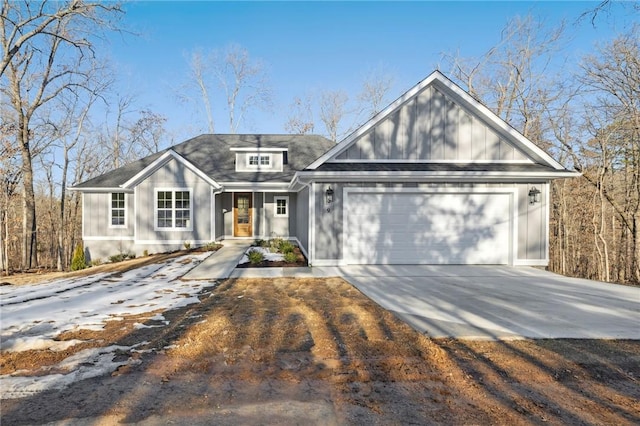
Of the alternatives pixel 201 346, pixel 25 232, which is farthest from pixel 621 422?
pixel 25 232

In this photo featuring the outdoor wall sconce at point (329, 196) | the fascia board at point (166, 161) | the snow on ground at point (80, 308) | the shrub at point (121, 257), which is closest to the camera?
the snow on ground at point (80, 308)

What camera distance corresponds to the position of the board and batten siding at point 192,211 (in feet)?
41.5

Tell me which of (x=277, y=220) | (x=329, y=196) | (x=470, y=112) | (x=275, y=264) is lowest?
(x=275, y=264)

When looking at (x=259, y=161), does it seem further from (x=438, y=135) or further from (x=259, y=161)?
(x=438, y=135)

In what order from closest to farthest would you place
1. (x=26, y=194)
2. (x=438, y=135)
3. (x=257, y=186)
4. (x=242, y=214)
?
(x=438, y=135)
(x=257, y=186)
(x=242, y=214)
(x=26, y=194)

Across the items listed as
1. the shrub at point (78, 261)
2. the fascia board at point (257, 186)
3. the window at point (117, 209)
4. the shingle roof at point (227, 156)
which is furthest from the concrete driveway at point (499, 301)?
the window at point (117, 209)

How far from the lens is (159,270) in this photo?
9234 mm

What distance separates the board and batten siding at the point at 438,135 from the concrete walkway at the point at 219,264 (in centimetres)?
549

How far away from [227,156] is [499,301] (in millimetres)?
14050

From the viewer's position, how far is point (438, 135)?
9.78 meters

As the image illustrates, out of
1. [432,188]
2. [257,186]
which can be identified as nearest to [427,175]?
[432,188]

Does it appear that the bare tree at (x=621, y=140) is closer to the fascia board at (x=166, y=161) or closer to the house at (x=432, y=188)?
the house at (x=432, y=188)

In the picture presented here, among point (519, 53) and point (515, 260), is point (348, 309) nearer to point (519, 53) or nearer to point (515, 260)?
point (515, 260)

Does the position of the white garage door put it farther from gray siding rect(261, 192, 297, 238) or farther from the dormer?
the dormer
